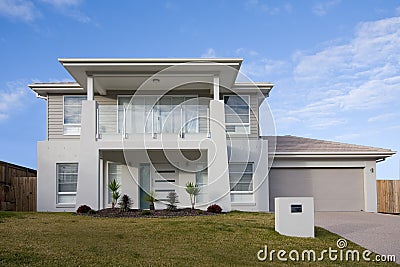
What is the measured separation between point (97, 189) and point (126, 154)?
2.61m

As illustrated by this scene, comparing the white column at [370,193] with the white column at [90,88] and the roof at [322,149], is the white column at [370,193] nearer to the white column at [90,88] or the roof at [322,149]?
the roof at [322,149]

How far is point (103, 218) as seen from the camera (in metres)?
18.6

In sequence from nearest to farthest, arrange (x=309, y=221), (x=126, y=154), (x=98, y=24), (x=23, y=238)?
(x=23, y=238) → (x=309, y=221) → (x=98, y=24) → (x=126, y=154)

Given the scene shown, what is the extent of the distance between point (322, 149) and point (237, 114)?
434 cm

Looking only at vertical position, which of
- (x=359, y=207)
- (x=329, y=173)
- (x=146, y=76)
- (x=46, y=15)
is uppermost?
(x=46, y=15)

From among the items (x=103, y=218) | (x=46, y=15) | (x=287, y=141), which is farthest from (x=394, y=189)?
(x=46, y=15)

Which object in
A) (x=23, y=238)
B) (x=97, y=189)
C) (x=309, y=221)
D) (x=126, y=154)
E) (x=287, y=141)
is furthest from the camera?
(x=287, y=141)

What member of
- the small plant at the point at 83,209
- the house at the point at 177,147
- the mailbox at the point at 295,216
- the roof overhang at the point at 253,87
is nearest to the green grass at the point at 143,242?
the mailbox at the point at 295,216

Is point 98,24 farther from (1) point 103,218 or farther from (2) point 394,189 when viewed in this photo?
(2) point 394,189

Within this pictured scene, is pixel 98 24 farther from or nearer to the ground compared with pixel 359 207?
farther from the ground

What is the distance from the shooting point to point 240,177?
23.6 metres

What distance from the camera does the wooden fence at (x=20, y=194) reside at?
25844 millimetres

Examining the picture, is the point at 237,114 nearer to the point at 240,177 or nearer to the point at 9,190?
the point at 240,177

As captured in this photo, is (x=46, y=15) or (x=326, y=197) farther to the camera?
(x=326, y=197)
